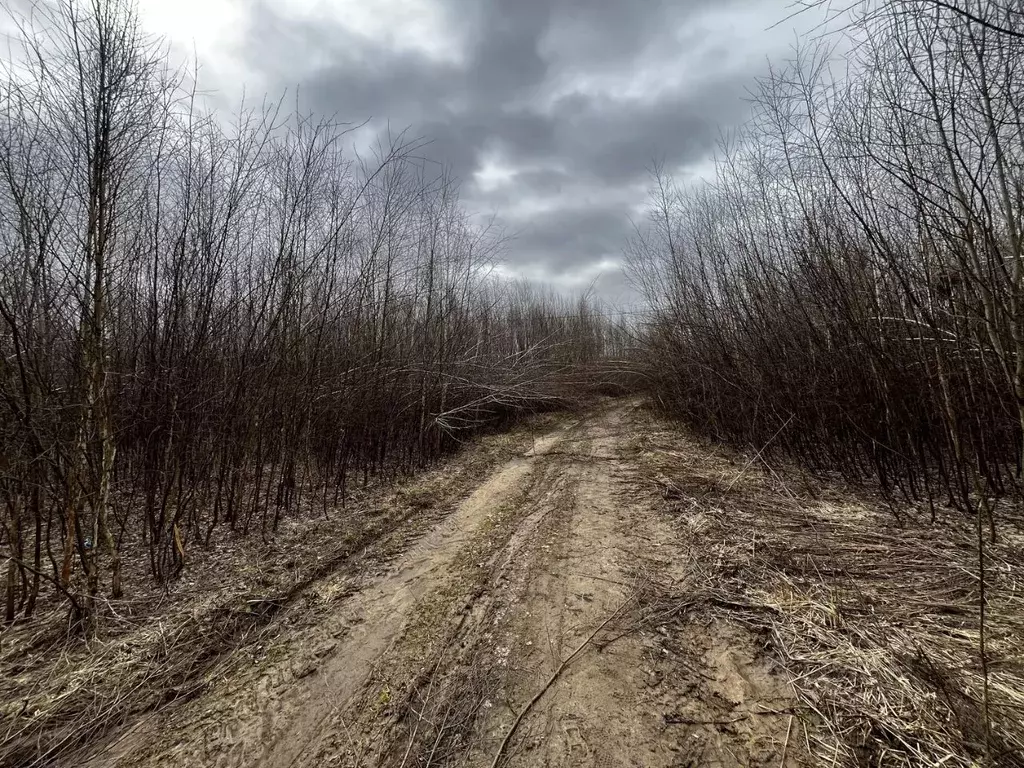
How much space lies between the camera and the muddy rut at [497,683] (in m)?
1.67

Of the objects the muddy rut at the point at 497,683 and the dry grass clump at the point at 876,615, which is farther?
the muddy rut at the point at 497,683

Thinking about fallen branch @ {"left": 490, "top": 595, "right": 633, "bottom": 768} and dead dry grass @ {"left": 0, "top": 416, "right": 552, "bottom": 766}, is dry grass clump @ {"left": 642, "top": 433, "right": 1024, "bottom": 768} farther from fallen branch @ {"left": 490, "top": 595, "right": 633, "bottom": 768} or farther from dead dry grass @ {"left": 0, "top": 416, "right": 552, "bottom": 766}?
dead dry grass @ {"left": 0, "top": 416, "right": 552, "bottom": 766}

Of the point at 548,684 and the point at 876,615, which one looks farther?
the point at 876,615

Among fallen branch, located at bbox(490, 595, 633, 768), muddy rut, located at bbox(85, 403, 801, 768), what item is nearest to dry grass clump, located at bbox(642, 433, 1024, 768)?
muddy rut, located at bbox(85, 403, 801, 768)

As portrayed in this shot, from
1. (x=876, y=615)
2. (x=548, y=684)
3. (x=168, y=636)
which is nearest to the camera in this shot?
(x=548, y=684)

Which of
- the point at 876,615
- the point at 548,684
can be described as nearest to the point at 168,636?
the point at 548,684

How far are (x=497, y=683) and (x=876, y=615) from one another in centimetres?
202

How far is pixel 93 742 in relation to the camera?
1809mm

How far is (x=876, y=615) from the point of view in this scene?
2.22 meters

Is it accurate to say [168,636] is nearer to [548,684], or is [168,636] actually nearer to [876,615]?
[548,684]

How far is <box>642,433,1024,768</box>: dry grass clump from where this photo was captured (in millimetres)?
1501

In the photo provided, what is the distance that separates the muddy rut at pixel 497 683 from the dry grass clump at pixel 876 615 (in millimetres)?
206

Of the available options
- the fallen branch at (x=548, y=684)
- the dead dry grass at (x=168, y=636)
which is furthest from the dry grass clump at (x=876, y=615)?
the dead dry grass at (x=168, y=636)

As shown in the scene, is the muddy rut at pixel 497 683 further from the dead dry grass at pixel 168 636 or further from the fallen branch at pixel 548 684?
the dead dry grass at pixel 168 636
